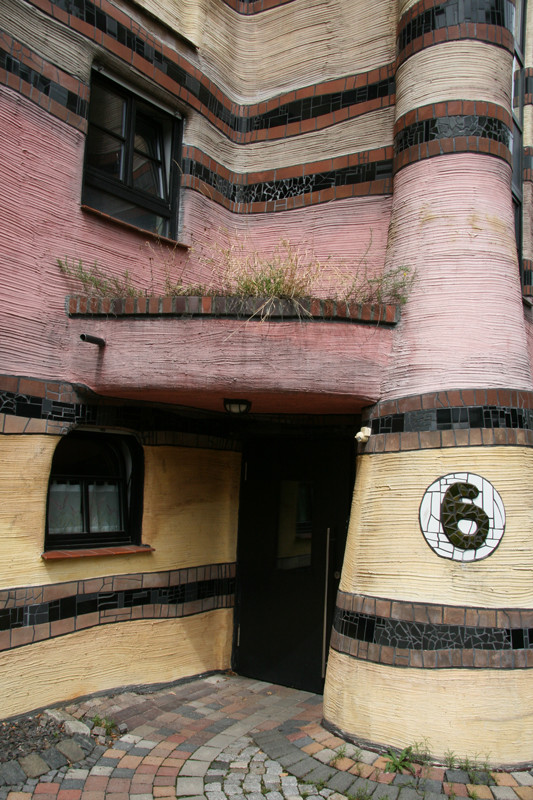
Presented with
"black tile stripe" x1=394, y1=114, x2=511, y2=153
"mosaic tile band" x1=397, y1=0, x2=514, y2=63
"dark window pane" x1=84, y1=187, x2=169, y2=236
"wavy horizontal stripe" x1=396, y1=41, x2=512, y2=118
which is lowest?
"dark window pane" x1=84, y1=187, x2=169, y2=236

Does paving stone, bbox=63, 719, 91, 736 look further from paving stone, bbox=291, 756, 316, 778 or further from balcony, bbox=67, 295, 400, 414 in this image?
balcony, bbox=67, 295, 400, 414

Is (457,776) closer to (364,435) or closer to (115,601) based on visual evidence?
(364,435)

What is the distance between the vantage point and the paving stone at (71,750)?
161 inches

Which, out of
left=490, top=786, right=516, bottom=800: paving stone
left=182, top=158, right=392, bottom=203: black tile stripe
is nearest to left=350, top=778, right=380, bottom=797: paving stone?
left=490, top=786, right=516, bottom=800: paving stone

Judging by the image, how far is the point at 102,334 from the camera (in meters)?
4.95

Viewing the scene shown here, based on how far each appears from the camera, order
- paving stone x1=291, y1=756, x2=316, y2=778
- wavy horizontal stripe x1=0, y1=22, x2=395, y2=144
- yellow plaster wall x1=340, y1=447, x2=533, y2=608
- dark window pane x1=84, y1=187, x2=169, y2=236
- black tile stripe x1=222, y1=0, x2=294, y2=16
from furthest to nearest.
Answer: black tile stripe x1=222, y1=0, x2=294, y2=16 → dark window pane x1=84, y1=187, x2=169, y2=236 → wavy horizontal stripe x1=0, y1=22, x2=395, y2=144 → yellow plaster wall x1=340, y1=447, x2=533, y2=608 → paving stone x1=291, y1=756, x2=316, y2=778

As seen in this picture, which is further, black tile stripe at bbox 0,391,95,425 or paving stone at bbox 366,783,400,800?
black tile stripe at bbox 0,391,95,425

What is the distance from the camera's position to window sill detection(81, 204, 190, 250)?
5.12 m

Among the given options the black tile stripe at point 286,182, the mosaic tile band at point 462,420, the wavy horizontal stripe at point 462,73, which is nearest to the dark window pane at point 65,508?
the mosaic tile band at point 462,420

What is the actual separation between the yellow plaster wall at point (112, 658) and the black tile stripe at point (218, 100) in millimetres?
5085

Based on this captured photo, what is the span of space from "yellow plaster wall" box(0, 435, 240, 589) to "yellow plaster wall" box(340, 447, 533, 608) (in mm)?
1859

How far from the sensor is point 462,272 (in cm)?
466

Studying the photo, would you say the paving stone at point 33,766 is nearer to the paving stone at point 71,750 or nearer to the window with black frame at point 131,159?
the paving stone at point 71,750

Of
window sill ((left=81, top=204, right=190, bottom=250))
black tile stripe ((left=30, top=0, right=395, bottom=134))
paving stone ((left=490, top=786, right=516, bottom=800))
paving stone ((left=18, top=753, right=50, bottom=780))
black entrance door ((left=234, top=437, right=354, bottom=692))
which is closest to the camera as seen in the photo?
paving stone ((left=490, top=786, right=516, bottom=800))
